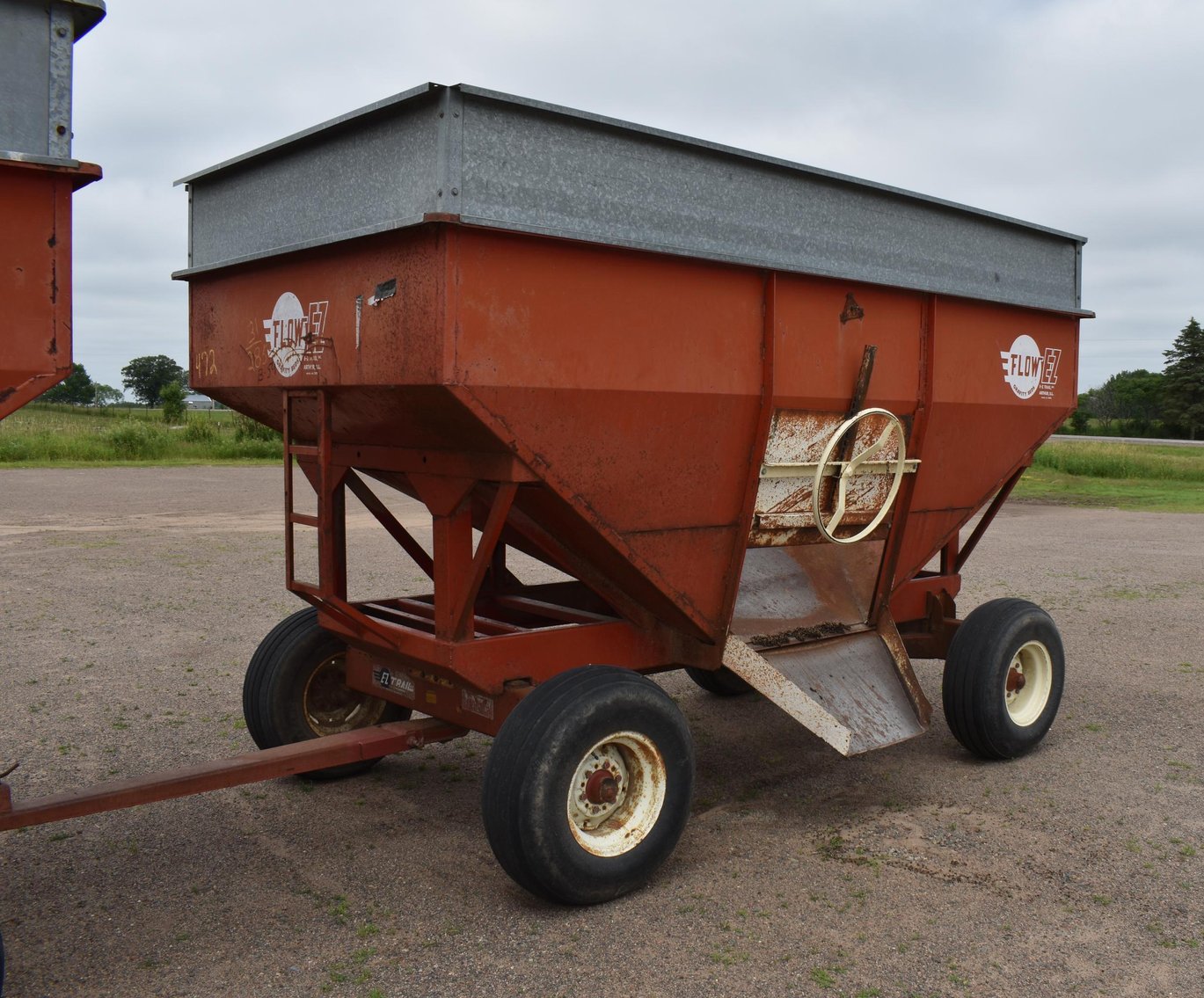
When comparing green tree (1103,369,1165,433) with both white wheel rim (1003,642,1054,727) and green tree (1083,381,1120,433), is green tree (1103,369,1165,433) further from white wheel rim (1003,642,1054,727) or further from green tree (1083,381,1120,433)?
white wheel rim (1003,642,1054,727)

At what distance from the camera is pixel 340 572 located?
176 inches

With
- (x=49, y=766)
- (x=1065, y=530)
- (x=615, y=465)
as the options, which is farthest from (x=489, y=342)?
(x=1065, y=530)

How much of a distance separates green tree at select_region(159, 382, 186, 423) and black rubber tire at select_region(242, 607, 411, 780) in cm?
2771

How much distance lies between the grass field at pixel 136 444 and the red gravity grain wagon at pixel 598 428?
18.5m

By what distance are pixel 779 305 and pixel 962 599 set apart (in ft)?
19.2

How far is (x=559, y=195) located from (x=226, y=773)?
224cm

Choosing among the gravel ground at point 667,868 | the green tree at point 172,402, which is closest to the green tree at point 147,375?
the green tree at point 172,402

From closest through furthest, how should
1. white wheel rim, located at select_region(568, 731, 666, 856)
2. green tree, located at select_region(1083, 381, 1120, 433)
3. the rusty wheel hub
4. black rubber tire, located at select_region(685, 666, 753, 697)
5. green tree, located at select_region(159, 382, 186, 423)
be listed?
1. white wheel rim, located at select_region(568, 731, 666, 856)
2. the rusty wheel hub
3. black rubber tire, located at select_region(685, 666, 753, 697)
4. green tree, located at select_region(159, 382, 186, 423)
5. green tree, located at select_region(1083, 381, 1120, 433)

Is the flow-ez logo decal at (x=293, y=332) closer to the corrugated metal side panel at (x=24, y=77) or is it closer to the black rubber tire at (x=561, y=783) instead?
the corrugated metal side panel at (x=24, y=77)

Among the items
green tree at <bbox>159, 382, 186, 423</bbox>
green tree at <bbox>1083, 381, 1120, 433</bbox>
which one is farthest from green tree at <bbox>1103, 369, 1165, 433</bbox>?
green tree at <bbox>159, 382, 186, 423</bbox>

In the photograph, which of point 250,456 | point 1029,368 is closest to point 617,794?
point 1029,368

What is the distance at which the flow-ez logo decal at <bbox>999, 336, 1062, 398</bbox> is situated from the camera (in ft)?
18.7

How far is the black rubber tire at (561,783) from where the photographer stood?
3.57 metres

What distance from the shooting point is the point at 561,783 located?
3639 mm
